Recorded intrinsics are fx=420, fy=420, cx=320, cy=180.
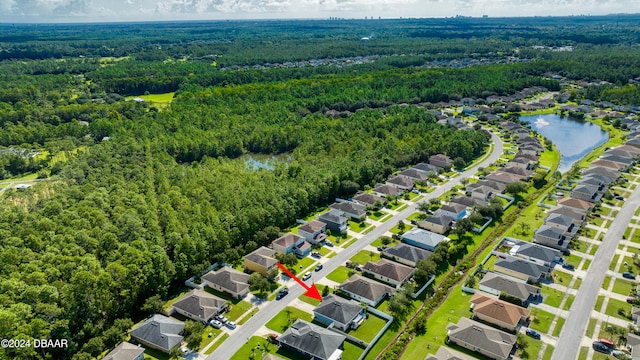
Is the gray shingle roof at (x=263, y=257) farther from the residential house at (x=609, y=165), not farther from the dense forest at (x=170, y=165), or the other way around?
the residential house at (x=609, y=165)

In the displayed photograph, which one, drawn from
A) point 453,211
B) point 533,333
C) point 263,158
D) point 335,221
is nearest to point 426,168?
point 453,211

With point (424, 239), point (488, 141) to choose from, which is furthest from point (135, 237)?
point (488, 141)

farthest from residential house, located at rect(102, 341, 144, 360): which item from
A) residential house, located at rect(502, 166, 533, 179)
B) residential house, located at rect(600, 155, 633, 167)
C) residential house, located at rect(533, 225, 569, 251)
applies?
residential house, located at rect(600, 155, 633, 167)

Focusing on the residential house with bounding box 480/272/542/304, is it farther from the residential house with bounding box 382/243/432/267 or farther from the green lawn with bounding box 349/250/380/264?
the green lawn with bounding box 349/250/380/264

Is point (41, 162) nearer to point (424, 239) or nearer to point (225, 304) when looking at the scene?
point (225, 304)

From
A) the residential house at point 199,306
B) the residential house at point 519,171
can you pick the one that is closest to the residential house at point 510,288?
the residential house at point 199,306

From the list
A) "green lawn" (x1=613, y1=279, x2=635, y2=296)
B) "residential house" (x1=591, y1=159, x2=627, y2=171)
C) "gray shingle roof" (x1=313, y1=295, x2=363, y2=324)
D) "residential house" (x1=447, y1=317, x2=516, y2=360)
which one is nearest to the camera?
"residential house" (x1=447, y1=317, x2=516, y2=360)

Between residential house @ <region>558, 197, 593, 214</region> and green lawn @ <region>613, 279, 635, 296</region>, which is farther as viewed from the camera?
residential house @ <region>558, 197, 593, 214</region>
